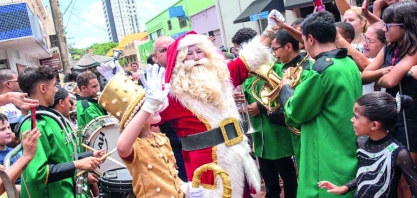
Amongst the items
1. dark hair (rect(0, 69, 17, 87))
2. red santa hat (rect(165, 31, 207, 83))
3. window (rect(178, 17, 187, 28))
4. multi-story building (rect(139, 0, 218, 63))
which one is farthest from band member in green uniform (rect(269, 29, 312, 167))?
window (rect(178, 17, 187, 28))

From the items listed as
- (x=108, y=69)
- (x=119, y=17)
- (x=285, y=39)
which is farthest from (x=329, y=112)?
(x=119, y=17)

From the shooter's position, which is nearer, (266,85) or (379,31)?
(379,31)

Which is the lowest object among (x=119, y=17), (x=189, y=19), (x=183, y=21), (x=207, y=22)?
(x=207, y=22)

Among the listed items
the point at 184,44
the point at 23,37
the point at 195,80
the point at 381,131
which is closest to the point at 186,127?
the point at 195,80

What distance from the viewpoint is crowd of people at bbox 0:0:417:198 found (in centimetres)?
272

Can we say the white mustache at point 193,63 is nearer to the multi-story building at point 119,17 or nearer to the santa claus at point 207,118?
the santa claus at point 207,118

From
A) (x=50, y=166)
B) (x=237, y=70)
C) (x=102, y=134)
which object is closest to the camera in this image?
(x=50, y=166)

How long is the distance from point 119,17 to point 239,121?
430 feet

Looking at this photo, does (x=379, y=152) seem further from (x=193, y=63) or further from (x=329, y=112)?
(x=193, y=63)

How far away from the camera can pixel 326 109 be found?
2926 millimetres

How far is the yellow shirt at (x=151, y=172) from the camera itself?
113 inches

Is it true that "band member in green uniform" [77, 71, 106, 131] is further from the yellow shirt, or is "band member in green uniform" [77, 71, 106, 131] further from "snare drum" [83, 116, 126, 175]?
the yellow shirt

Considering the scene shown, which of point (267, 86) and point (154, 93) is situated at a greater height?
point (154, 93)

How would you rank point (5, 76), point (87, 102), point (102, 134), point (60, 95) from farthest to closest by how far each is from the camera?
point (87, 102), point (5, 76), point (102, 134), point (60, 95)
